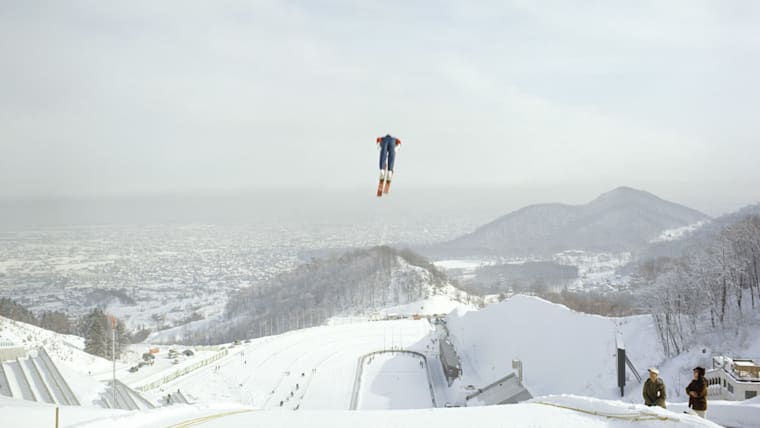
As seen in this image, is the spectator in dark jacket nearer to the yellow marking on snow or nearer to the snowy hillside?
the yellow marking on snow

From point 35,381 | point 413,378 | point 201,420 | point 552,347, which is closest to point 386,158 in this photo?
point 201,420

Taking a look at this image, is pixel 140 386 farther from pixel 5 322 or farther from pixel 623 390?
pixel 623 390

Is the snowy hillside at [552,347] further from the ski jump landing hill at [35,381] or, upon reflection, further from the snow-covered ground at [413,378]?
the ski jump landing hill at [35,381]

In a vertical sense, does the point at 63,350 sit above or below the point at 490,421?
below

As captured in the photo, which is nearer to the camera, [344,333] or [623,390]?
[623,390]

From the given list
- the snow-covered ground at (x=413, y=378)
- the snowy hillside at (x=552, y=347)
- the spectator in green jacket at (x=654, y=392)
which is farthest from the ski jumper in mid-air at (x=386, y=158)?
the snowy hillside at (x=552, y=347)

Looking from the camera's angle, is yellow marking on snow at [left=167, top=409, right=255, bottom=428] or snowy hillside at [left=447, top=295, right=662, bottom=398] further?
snowy hillside at [left=447, top=295, right=662, bottom=398]

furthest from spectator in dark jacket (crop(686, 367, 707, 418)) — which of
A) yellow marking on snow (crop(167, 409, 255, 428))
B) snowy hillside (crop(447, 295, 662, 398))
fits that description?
snowy hillside (crop(447, 295, 662, 398))

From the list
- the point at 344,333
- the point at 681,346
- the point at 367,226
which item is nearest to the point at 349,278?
the point at 344,333

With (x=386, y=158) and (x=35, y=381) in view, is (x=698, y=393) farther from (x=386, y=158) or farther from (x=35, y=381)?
(x=35, y=381)
